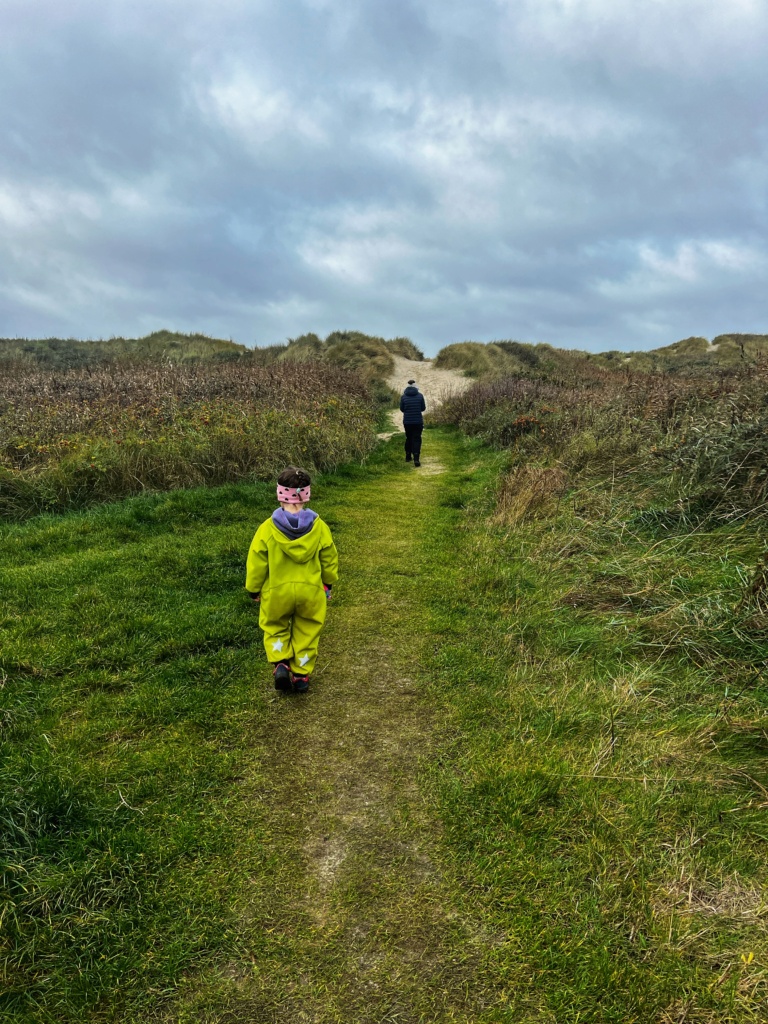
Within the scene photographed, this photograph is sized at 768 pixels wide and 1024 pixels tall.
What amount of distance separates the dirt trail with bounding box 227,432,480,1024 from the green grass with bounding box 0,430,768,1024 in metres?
0.01

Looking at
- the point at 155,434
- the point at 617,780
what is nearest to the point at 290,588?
the point at 617,780

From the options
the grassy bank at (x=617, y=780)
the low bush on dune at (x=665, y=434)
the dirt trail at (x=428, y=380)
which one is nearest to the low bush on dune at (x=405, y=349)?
the dirt trail at (x=428, y=380)

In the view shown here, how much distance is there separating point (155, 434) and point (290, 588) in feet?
23.1

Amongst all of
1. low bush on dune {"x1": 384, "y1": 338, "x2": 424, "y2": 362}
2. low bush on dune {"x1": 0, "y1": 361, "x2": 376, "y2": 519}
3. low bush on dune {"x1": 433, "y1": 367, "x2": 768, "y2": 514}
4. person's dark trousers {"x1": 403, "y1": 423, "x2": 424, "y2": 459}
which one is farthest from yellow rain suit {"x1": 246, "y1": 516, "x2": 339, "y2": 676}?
low bush on dune {"x1": 384, "y1": 338, "x2": 424, "y2": 362}

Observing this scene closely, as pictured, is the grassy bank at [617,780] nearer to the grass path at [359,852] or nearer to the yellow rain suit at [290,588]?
the grass path at [359,852]

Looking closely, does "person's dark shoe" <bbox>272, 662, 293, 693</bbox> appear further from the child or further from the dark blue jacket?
the dark blue jacket

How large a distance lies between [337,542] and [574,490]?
152 inches

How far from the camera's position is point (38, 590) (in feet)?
17.4

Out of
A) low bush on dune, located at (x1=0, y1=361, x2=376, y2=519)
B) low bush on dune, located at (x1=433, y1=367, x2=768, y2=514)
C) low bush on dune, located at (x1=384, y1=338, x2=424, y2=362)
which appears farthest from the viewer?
low bush on dune, located at (x1=384, y1=338, x2=424, y2=362)

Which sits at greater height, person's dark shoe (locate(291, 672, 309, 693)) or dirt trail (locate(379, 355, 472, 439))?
dirt trail (locate(379, 355, 472, 439))

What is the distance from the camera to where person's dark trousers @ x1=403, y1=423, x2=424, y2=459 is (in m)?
13.6

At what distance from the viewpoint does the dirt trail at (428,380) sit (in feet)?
80.1

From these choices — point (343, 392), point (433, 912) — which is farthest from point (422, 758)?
point (343, 392)

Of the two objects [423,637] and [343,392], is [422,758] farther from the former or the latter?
[343,392]
